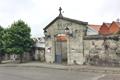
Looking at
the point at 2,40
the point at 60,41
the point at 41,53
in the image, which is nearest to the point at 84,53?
the point at 60,41

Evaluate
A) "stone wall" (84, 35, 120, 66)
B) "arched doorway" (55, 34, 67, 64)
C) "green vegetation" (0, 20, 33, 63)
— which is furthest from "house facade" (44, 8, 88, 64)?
"green vegetation" (0, 20, 33, 63)

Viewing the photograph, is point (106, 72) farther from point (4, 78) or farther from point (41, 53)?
point (41, 53)

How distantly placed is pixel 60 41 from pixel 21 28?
233 inches

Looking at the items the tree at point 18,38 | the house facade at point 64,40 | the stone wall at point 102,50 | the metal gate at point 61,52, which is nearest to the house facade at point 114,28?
the stone wall at point 102,50

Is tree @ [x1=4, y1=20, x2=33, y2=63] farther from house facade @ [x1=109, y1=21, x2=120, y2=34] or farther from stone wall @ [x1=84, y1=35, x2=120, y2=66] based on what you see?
house facade @ [x1=109, y1=21, x2=120, y2=34]

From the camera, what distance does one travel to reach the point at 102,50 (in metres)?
27.7

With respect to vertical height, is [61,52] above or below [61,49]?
below

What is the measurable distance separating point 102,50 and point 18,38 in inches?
485

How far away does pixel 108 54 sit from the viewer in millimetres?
26984

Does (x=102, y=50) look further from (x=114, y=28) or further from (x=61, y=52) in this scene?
(x=61, y=52)

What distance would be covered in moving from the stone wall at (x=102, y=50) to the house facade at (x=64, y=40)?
881 millimetres

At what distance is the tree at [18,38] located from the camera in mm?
36125

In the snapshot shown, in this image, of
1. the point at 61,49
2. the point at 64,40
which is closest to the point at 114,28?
the point at 64,40

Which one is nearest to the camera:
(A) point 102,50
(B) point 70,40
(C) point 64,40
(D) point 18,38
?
(A) point 102,50
